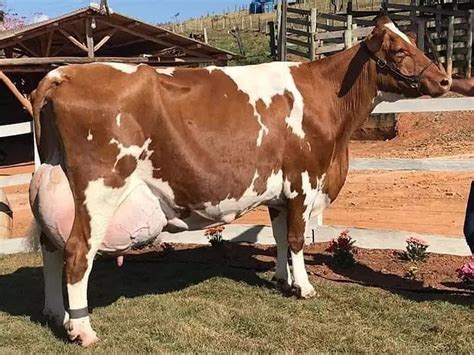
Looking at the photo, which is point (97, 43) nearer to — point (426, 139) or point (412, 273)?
point (426, 139)

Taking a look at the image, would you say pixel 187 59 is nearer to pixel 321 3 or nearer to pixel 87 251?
pixel 87 251

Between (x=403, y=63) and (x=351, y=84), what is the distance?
51 cm

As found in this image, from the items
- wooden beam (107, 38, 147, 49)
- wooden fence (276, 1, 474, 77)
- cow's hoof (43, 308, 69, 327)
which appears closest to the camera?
cow's hoof (43, 308, 69, 327)

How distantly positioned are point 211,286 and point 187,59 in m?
13.7

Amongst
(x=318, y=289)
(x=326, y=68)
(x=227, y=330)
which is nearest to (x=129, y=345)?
(x=227, y=330)

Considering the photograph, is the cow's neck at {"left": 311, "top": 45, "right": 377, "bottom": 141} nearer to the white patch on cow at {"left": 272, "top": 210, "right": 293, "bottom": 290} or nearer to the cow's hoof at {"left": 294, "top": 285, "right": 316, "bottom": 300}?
the white patch on cow at {"left": 272, "top": 210, "right": 293, "bottom": 290}

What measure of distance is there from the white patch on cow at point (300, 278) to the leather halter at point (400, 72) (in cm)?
182

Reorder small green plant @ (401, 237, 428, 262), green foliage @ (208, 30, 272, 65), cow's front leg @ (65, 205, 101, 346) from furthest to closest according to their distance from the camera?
green foliage @ (208, 30, 272, 65)
small green plant @ (401, 237, 428, 262)
cow's front leg @ (65, 205, 101, 346)

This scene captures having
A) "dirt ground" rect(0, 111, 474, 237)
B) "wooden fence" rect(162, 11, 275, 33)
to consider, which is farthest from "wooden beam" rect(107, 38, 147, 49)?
"wooden fence" rect(162, 11, 275, 33)

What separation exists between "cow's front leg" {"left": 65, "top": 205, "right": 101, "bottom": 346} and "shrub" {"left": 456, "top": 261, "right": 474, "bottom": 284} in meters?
3.21

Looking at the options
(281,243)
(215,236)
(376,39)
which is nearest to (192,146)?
(281,243)

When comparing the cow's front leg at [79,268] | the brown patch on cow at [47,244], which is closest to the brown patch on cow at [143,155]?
the cow's front leg at [79,268]

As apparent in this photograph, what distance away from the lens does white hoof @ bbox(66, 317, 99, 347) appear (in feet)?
16.2

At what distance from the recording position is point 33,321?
219 inches
